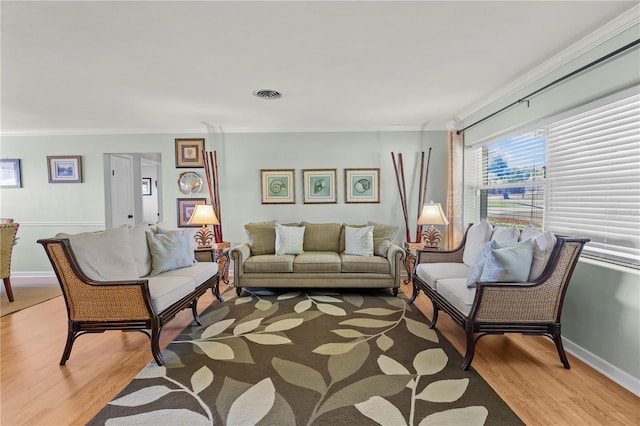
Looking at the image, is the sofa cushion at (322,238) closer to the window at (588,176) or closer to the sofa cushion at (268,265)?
the sofa cushion at (268,265)

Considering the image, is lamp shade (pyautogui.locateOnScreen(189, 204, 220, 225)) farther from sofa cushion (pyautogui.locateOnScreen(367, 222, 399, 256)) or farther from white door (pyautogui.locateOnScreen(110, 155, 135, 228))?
sofa cushion (pyautogui.locateOnScreen(367, 222, 399, 256))

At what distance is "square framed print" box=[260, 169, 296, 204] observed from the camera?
4.69 m

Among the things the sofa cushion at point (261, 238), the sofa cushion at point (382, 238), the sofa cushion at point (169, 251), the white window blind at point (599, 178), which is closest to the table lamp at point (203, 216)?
the sofa cushion at point (261, 238)

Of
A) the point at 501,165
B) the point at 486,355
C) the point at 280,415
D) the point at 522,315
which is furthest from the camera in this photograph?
the point at 501,165

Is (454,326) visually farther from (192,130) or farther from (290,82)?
(192,130)

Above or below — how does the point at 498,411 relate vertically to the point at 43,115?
below

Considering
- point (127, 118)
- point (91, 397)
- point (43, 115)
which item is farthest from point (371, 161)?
point (43, 115)

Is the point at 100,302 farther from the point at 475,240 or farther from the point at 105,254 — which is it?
the point at 475,240

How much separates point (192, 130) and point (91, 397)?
3.79 metres

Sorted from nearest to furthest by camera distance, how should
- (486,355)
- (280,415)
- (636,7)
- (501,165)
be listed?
(280,415) < (636,7) < (486,355) < (501,165)

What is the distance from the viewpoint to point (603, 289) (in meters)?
2.10

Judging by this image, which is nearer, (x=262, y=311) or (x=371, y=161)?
(x=262, y=311)

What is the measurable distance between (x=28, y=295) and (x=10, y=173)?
7.38 ft

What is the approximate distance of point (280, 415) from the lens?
1.64 m
